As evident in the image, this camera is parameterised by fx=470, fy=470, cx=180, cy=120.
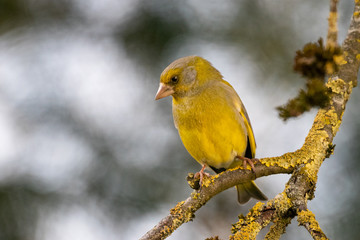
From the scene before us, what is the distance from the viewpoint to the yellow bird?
326 centimetres

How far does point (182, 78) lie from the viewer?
342cm

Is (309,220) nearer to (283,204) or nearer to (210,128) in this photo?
(283,204)

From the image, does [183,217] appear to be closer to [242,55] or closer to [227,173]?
[227,173]

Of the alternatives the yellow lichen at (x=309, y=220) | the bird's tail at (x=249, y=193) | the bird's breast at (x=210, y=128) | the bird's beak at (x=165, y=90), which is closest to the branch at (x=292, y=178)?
the yellow lichen at (x=309, y=220)

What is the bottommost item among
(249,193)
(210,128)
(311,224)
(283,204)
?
(311,224)

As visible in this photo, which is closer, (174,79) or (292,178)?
(292,178)

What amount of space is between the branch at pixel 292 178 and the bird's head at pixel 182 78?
104cm

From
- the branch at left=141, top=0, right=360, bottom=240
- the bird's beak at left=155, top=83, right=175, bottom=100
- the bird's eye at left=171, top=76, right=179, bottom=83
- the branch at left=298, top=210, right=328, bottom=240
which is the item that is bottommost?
the branch at left=298, top=210, right=328, bottom=240

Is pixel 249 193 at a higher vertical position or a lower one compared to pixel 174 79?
lower

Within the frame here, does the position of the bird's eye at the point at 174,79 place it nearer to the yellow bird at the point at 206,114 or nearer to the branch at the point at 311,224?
the yellow bird at the point at 206,114

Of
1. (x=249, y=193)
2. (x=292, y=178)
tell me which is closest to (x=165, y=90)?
(x=249, y=193)

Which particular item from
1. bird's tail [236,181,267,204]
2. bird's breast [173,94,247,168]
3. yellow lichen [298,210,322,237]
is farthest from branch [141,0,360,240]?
bird's tail [236,181,267,204]

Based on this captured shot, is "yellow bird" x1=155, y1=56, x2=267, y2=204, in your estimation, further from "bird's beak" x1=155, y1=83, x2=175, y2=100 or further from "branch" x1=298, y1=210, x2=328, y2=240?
"branch" x1=298, y1=210, x2=328, y2=240

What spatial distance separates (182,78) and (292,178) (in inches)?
52.3
